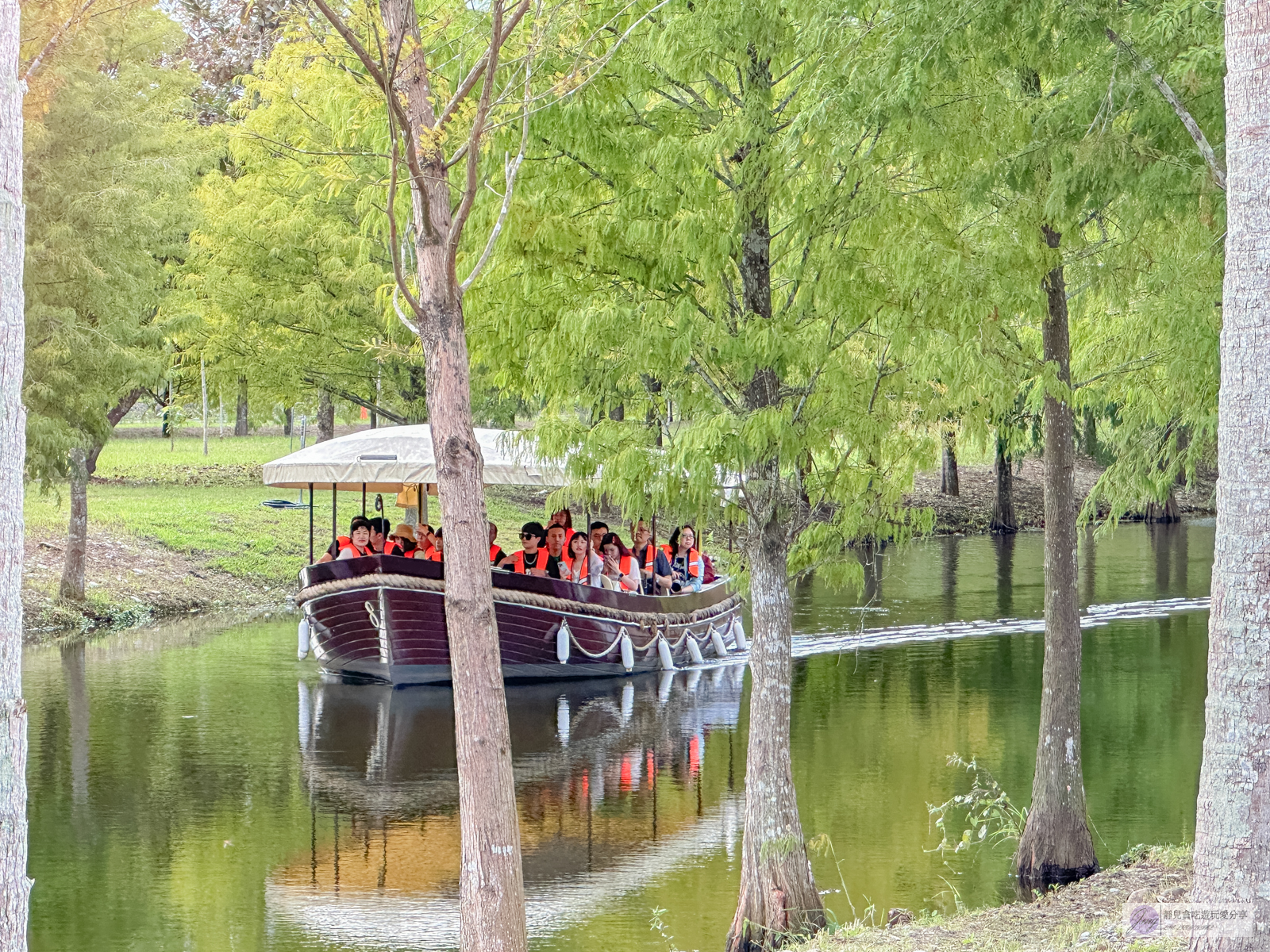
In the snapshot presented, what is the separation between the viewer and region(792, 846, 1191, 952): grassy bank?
7258 millimetres

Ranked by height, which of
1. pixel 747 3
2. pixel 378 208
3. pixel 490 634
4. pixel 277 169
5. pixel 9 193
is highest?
pixel 277 169

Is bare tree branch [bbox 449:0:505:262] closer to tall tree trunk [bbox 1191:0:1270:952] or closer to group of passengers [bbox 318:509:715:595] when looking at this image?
tall tree trunk [bbox 1191:0:1270:952]

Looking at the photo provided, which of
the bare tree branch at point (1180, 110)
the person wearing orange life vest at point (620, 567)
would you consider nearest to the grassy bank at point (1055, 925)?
the bare tree branch at point (1180, 110)

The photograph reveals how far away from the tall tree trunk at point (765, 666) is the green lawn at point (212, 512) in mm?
17426

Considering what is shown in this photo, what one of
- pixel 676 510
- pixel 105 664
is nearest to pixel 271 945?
pixel 676 510

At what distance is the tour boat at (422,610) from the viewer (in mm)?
19547

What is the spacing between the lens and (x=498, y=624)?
69.2ft

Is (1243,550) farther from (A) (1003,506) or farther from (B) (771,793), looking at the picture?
(A) (1003,506)

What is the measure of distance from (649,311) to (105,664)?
15373 millimetres

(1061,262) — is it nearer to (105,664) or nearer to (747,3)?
(747,3)

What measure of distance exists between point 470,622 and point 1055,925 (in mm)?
3985

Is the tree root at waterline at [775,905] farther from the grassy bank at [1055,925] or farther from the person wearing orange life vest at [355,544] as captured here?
the person wearing orange life vest at [355,544]

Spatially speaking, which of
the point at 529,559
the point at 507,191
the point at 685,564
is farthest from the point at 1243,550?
the point at 685,564

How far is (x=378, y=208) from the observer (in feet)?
29.3
